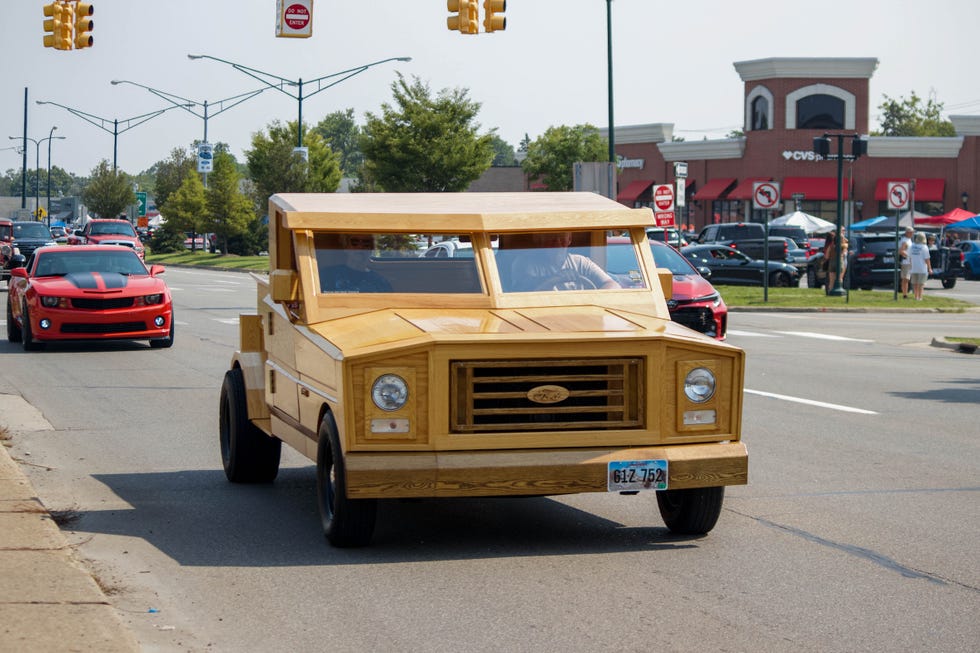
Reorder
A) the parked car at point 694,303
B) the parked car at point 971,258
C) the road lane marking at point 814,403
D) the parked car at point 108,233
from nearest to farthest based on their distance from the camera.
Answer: the road lane marking at point 814,403, the parked car at point 694,303, the parked car at point 108,233, the parked car at point 971,258

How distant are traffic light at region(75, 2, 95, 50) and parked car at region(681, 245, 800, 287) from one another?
62.1 feet

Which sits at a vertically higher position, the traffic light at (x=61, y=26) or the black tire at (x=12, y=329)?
the traffic light at (x=61, y=26)

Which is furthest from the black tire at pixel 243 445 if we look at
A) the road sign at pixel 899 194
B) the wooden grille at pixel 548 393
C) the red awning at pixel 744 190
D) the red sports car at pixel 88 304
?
the red awning at pixel 744 190

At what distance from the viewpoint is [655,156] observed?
84.6 metres

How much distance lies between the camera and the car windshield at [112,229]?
49.8 metres

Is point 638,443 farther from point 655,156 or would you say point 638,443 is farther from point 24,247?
point 655,156

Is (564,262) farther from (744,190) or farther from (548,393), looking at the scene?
(744,190)

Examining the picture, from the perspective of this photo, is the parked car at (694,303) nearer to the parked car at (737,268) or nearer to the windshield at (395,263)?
the windshield at (395,263)

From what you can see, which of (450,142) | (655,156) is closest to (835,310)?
(450,142)

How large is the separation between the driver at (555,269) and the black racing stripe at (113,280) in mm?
13122

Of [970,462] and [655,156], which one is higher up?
[655,156]

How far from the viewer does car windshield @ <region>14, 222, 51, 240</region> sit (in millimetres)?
51625

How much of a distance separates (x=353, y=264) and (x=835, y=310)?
83.5 ft

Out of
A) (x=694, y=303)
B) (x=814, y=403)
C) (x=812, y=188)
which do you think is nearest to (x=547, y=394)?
(x=814, y=403)
